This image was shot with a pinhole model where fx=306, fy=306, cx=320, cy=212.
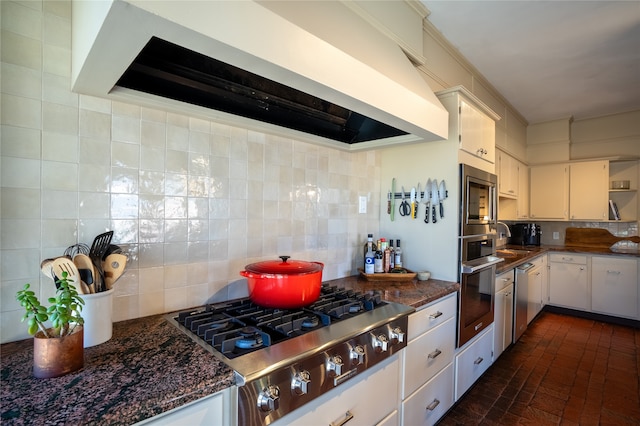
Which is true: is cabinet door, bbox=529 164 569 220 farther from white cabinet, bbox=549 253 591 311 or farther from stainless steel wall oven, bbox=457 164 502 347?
stainless steel wall oven, bbox=457 164 502 347

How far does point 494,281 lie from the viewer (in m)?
2.35

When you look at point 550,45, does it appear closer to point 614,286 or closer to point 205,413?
point 614,286

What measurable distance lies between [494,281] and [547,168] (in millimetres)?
2980

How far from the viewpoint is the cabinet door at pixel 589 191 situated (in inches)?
154

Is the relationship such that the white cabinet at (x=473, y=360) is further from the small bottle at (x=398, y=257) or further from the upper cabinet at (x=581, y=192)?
the upper cabinet at (x=581, y=192)

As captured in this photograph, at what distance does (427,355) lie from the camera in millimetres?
1609

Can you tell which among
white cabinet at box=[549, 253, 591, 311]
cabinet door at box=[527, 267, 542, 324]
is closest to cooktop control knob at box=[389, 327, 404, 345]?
cabinet door at box=[527, 267, 542, 324]

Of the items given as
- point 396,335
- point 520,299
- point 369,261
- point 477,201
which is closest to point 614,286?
point 520,299

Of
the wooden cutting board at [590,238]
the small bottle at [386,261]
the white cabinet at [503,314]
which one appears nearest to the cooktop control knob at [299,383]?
the small bottle at [386,261]

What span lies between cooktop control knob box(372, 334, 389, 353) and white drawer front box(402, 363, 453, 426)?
0.45 meters

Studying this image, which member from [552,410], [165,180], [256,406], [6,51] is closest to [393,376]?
[256,406]

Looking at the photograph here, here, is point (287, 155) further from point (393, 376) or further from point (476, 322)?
point (476, 322)

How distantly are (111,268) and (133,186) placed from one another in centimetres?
Answer: 33

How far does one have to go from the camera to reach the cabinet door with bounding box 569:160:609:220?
12.8ft
